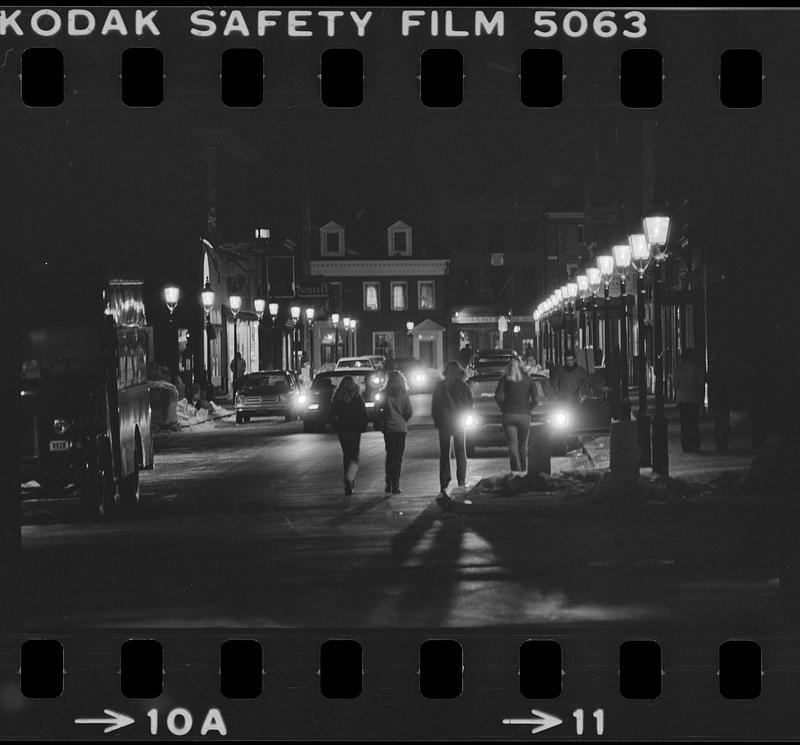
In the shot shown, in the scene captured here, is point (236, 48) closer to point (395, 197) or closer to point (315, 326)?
point (315, 326)

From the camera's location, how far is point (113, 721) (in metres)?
8.29

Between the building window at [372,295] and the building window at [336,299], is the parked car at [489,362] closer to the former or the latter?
the building window at [336,299]

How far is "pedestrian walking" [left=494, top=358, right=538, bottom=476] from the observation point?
24438 millimetres

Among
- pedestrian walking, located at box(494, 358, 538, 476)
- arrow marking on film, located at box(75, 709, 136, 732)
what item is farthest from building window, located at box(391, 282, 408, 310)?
arrow marking on film, located at box(75, 709, 136, 732)

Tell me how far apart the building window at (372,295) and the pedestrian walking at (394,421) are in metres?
95.3

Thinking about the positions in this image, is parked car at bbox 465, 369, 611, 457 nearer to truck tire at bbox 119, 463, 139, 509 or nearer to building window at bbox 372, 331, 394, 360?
truck tire at bbox 119, 463, 139, 509

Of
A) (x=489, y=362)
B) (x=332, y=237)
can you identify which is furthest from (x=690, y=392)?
(x=332, y=237)

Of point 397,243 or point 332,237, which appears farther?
point 397,243

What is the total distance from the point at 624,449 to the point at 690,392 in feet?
19.2

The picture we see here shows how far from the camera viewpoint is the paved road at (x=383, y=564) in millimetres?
12211

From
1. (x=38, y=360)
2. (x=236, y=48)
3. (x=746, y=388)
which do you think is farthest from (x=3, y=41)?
(x=746, y=388)

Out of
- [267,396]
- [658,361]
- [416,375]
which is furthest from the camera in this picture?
[416,375]

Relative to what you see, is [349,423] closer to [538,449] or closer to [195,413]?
[538,449]

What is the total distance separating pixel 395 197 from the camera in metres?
123
